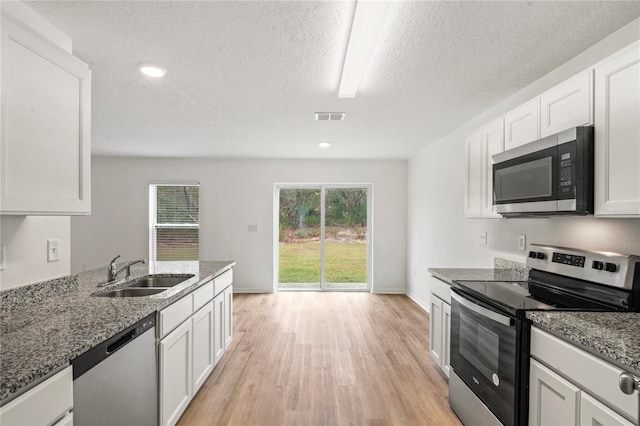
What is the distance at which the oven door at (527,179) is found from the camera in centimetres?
176

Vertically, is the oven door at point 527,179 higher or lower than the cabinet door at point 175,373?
higher

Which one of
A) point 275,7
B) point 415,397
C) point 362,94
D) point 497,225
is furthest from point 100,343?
point 497,225

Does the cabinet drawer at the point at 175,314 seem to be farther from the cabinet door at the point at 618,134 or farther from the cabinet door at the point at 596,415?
the cabinet door at the point at 618,134

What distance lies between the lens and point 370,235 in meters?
5.82

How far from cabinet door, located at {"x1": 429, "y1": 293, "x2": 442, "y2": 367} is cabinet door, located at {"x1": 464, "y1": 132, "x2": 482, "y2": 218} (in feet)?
2.63

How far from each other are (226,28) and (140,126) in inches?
97.7

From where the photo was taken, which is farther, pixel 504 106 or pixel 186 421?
pixel 504 106

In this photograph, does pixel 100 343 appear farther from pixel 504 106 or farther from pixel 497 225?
pixel 504 106

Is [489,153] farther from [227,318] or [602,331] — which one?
[227,318]

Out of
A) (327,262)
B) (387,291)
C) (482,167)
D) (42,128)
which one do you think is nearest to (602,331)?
(482,167)

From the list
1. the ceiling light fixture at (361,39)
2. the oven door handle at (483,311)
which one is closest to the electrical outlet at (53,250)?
the ceiling light fixture at (361,39)

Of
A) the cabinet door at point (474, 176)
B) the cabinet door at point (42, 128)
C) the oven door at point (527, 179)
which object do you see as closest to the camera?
the cabinet door at point (42, 128)

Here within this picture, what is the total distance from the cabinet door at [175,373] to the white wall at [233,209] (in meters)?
3.51

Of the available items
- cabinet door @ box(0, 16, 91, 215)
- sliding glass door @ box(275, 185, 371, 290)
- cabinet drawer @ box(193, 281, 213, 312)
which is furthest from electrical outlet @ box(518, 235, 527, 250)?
sliding glass door @ box(275, 185, 371, 290)
